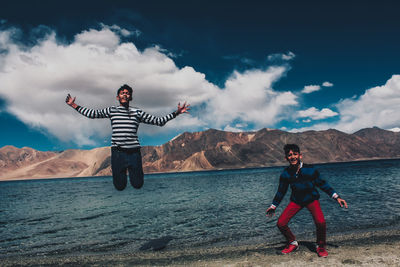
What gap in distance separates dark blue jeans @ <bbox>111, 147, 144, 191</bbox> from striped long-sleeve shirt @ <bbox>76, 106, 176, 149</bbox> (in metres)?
0.22

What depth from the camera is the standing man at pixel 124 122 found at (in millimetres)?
6723

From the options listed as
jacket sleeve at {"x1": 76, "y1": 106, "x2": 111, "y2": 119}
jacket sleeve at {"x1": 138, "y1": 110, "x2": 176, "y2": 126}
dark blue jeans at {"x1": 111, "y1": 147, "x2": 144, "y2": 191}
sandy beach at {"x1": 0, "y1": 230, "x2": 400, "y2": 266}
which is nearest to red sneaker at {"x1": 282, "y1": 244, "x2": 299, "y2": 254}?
sandy beach at {"x1": 0, "y1": 230, "x2": 400, "y2": 266}

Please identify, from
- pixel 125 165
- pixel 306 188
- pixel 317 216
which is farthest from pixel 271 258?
pixel 125 165

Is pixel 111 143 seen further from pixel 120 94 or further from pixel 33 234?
pixel 33 234

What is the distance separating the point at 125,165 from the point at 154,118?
1587 mm

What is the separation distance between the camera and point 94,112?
6.84 meters

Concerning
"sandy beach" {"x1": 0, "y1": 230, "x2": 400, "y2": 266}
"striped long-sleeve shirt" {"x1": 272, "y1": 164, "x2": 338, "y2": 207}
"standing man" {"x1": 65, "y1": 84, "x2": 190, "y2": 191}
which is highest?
"standing man" {"x1": 65, "y1": 84, "x2": 190, "y2": 191}

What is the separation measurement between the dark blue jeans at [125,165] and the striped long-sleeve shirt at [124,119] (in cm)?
22

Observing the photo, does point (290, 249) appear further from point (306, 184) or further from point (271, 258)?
point (306, 184)

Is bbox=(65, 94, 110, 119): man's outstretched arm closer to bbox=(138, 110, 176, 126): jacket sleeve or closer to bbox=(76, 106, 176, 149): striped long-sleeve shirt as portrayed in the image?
bbox=(76, 106, 176, 149): striped long-sleeve shirt

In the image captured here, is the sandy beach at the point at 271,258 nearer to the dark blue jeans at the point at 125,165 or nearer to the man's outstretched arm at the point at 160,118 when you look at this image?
the dark blue jeans at the point at 125,165

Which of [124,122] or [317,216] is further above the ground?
[124,122]

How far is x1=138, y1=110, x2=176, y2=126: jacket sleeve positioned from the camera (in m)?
6.71

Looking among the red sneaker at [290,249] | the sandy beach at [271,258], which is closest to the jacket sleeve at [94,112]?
the sandy beach at [271,258]
